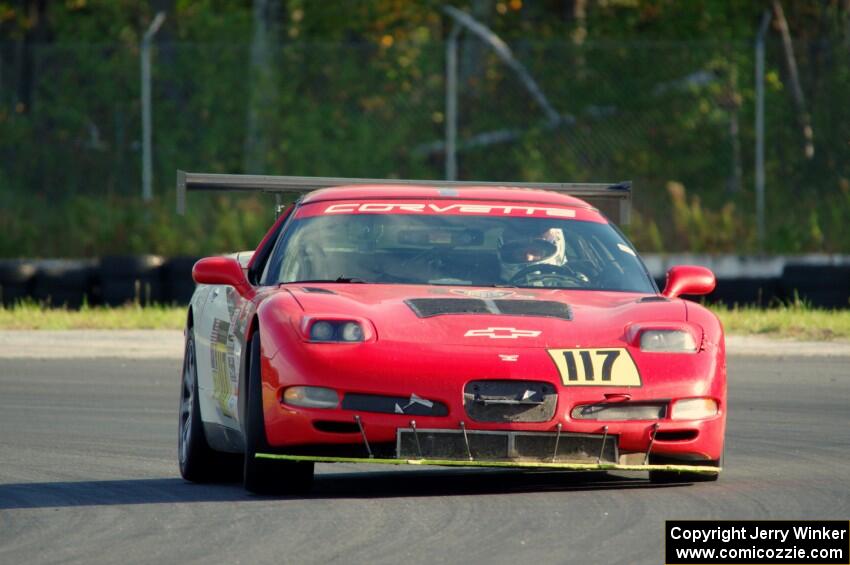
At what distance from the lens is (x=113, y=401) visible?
1349 centimetres

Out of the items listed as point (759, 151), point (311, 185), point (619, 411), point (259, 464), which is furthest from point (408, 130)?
point (619, 411)

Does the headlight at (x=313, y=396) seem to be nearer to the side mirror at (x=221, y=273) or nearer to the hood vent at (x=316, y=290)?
the hood vent at (x=316, y=290)

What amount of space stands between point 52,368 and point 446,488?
7.78 m

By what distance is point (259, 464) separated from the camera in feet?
27.7

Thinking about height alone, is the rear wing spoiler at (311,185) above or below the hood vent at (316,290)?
above

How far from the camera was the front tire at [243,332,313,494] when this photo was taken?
838 centimetres

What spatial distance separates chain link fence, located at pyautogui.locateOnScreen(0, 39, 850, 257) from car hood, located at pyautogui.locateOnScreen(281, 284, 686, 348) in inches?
624

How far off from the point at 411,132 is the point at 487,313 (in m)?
17.2

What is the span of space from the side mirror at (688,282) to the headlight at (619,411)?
1250 mm

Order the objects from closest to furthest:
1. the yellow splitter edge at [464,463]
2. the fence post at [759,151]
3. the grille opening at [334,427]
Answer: the yellow splitter edge at [464,463], the grille opening at [334,427], the fence post at [759,151]

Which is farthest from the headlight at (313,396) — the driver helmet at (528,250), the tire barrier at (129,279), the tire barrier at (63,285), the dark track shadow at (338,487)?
the tire barrier at (63,285)

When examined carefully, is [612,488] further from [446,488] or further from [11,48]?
[11,48]

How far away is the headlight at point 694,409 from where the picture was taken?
843 centimetres

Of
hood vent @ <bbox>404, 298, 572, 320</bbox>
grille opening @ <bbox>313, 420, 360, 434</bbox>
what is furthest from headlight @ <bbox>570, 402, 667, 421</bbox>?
grille opening @ <bbox>313, 420, 360, 434</bbox>
